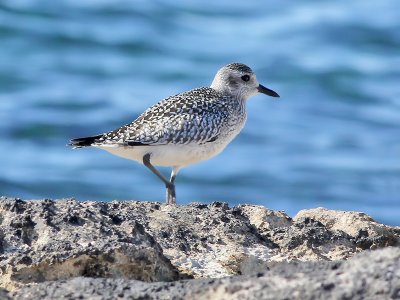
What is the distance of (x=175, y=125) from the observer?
10836mm

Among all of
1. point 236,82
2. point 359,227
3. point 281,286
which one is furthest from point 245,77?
point 281,286

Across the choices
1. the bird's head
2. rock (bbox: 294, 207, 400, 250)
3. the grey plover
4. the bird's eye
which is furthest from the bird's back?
rock (bbox: 294, 207, 400, 250)

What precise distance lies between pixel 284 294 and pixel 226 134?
6733mm

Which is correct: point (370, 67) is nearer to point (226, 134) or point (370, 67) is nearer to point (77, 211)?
point (226, 134)

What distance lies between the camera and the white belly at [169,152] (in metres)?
10.7

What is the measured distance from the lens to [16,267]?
550 centimetres

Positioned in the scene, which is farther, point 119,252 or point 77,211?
point 77,211

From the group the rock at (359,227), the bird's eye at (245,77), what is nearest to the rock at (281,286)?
the rock at (359,227)

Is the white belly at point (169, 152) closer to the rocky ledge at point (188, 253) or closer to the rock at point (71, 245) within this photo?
the rocky ledge at point (188, 253)

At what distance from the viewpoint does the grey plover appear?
1068cm

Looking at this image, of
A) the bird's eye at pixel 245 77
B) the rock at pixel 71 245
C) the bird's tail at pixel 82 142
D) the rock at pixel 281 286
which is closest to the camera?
the rock at pixel 281 286

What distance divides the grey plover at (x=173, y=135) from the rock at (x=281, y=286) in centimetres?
559

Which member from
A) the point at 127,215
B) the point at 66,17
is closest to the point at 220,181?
the point at 66,17

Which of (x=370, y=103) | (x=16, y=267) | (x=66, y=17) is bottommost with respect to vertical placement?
(x=16, y=267)
